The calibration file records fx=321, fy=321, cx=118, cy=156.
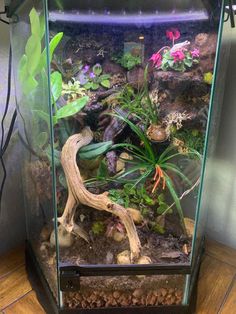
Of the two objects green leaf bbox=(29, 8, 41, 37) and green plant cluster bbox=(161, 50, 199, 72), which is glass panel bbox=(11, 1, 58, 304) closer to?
green leaf bbox=(29, 8, 41, 37)

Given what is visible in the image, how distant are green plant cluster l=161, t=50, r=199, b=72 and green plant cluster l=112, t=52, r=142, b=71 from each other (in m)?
0.05

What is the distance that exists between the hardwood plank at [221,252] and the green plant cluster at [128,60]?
2.10ft

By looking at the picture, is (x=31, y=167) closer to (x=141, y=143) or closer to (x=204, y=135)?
(x=141, y=143)

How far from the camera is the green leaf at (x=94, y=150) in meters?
0.60

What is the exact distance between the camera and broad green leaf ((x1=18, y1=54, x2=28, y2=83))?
0.66m

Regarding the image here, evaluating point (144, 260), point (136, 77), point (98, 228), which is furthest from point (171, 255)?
point (136, 77)

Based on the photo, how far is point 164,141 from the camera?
2.03ft

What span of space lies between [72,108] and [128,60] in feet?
0.44

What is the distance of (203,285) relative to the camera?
0.83m

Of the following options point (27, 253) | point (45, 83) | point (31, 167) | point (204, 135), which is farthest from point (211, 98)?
point (27, 253)

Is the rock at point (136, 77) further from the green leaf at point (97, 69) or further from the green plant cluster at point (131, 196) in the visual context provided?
the green plant cluster at point (131, 196)

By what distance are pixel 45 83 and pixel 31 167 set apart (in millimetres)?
275

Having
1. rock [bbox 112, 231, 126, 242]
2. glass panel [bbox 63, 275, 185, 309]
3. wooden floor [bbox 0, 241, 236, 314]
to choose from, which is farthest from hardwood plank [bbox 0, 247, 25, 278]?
rock [bbox 112, 231, 126, 242]

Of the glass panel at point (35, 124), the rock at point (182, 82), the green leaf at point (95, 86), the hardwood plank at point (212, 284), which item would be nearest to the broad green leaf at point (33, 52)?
the glass panel at point (35, 124)
